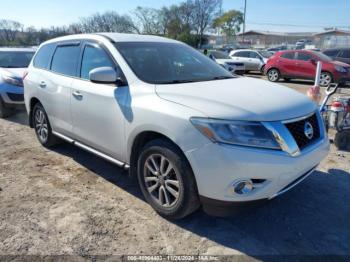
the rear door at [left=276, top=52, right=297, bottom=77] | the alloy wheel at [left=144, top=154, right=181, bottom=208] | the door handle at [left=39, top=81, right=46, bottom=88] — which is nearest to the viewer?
the alloy wheel at [left=144, top=154, right=181, bottom=208]

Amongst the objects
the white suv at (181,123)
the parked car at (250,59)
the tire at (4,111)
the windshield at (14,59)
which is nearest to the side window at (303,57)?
the parked car at (250,59)

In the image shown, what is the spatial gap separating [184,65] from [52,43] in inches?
91.4

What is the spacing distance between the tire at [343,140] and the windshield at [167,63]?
7.71 ft

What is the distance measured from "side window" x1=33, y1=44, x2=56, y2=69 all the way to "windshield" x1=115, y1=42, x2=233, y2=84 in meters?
1.73

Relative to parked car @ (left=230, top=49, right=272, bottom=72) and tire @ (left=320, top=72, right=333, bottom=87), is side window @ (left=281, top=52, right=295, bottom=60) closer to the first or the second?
tire @ (left=320, top=72, right=333, bottom=87)

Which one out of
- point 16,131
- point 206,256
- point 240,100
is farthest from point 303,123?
point 16,131

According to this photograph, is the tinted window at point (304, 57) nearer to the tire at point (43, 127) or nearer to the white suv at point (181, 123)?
the white suv at point (181, 123)

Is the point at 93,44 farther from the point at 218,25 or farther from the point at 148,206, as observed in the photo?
the point at 218,25

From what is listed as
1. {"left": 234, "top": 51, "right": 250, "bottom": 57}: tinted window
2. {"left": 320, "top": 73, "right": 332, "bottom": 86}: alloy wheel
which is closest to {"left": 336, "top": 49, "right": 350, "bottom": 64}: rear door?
{"left": 320, "top": 73, "right": 332, "bottom": 86}: alloy wheel

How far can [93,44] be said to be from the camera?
391 centimetres

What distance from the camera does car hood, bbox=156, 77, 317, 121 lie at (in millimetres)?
2643

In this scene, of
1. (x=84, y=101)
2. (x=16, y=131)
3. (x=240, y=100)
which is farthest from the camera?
(x=16, y=131)

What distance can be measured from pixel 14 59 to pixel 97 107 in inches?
238

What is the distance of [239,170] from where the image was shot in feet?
8.21
